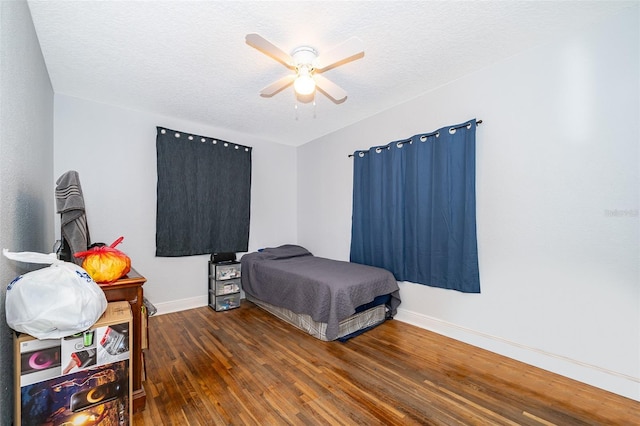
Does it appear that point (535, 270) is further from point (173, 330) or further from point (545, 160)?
point (173, 330)

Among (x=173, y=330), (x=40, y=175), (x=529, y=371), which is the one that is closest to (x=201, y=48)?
(x=40, y=175)

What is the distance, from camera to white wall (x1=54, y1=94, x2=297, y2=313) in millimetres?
2955

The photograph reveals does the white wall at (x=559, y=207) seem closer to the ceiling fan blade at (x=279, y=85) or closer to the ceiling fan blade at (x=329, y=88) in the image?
the ceiling fan blade at (x=329, y=88)

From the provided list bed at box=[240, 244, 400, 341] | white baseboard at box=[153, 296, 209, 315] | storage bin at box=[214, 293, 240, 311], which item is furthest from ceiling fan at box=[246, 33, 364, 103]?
white baseboard at box=[153, 296, 209, 315]

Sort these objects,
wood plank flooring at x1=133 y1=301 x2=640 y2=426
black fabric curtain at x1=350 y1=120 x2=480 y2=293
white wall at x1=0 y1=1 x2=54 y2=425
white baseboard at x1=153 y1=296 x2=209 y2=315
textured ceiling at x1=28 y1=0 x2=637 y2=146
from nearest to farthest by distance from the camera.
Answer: white wall at x1=0 y1=1 x2=54 y2=425 → wood plank flooring at x1=133 y1=301 x2=640 y2=426 → textured ceiling at x1=28 y1=0 x2=637 y2=146 → black fabric curtain at x1=350 y1=120 x2=480 y2=293 → white baseboard at x1=153 y1=296 x2=209 y2=315

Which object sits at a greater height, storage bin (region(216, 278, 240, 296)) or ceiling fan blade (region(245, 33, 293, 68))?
ceiling fan blade (region(245, 33, 293, 68))

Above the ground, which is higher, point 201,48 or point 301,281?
point 201,48

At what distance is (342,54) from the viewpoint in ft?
6.27

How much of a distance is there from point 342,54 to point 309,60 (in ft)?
1.03

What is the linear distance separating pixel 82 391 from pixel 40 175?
1.78 metres

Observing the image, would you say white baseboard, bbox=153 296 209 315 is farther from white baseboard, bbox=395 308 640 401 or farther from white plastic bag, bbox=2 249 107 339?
white baseboard, bbox=395 308 640 401

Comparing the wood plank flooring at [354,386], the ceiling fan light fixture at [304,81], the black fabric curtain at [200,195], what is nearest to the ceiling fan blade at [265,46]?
the ceiling fan light fixture at [304,81]

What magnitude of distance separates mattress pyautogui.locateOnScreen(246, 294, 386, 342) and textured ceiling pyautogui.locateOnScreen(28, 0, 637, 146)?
242cm

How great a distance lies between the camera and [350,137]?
12.8ft
